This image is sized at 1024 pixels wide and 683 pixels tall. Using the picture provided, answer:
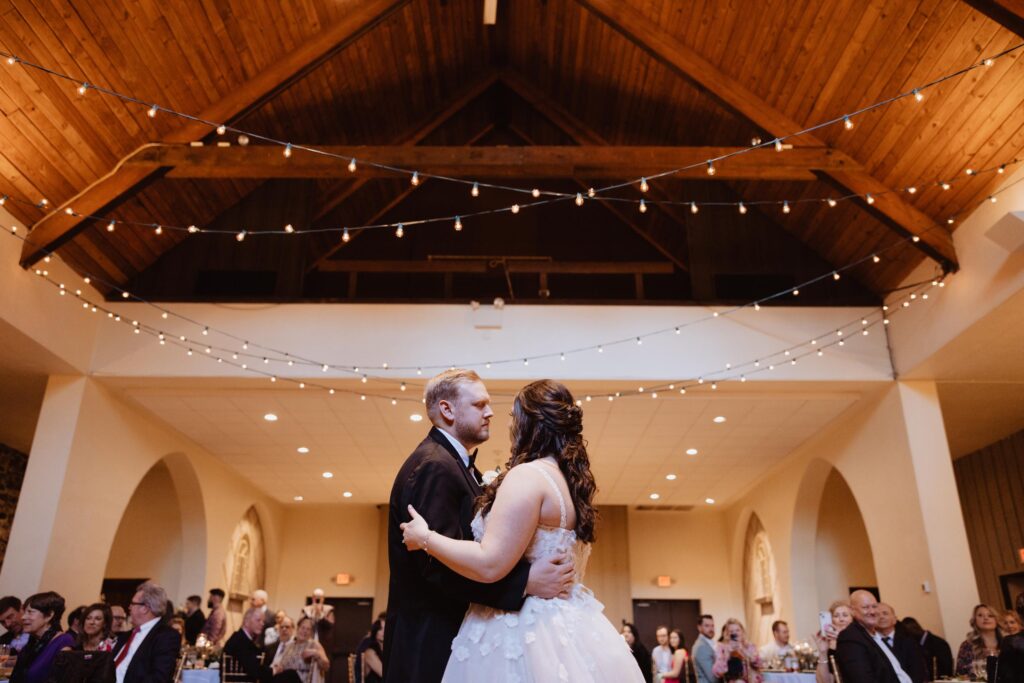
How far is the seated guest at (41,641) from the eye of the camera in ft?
12.6

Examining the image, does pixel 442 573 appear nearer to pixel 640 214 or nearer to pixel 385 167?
pixel 385 167

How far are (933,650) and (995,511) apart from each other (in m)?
4.72

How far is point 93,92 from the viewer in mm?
6430

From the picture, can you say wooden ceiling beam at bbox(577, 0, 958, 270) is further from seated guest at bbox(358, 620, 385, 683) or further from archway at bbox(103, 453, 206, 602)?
archway at bbox(103, 453, 206, 602)

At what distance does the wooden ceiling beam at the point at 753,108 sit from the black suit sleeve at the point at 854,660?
184 inches

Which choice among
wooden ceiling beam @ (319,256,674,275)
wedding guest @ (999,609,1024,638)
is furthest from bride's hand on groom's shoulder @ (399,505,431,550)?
wooden ceiling beam @ (319,256,674,275)

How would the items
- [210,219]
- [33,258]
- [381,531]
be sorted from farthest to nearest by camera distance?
[381,531]
[210,219]
[33,258]

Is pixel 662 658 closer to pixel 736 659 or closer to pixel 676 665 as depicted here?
pixel 676 665

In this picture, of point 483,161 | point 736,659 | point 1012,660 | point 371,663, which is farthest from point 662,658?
point 483,161

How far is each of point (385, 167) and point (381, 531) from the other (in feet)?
30.8

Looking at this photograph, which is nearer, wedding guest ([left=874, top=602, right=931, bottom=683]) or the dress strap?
the dress strap

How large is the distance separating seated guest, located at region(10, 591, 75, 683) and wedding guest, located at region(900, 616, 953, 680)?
625cm

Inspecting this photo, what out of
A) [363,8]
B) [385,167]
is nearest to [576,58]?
[363,8]

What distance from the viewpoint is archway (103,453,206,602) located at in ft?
35.0
